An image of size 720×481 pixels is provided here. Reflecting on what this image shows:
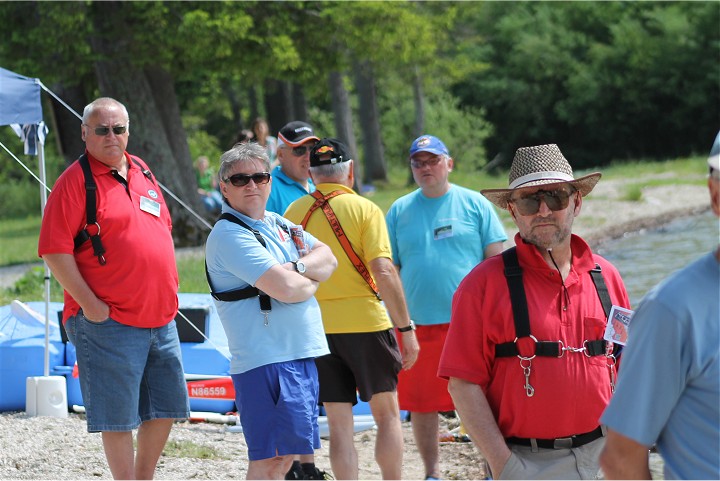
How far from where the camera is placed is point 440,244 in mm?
6445

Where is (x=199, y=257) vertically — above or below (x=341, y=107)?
below

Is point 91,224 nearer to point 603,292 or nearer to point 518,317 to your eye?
point 518,317

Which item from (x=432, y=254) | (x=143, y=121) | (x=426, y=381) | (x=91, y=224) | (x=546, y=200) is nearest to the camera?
(x=546, y=200)

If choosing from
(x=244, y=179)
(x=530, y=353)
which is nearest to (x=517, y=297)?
(x=530, y=353)

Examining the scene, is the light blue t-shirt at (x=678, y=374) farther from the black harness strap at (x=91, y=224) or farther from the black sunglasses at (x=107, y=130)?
the black sunglasses at (x=107, y=130)

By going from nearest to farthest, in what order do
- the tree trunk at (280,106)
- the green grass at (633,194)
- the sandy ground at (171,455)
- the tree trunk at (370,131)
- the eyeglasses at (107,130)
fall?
the eyeglasses at (107,130), the sandy ground at (171,455), the green grass at (633,194), the tree trunk at (280,106), the tree trunk at (370,131)

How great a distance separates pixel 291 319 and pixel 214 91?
28.8 meters

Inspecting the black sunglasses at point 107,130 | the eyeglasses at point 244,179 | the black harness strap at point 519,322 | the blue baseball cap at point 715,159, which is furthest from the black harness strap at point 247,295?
the blue baseball cap at point 715,159

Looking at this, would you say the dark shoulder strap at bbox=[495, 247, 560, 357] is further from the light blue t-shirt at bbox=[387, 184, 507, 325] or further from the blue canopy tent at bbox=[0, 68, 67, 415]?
the blue canopy tent at bbox=[0, 68, 67, 415]

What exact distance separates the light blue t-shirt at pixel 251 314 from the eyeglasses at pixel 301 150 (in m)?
1.79

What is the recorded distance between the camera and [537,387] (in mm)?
3459

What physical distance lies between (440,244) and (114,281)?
229 centimetres

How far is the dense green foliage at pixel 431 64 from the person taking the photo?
53.5ft

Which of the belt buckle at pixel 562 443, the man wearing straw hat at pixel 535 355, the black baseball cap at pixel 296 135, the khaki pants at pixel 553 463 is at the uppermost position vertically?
the black baseball cap at pixel 296 135
